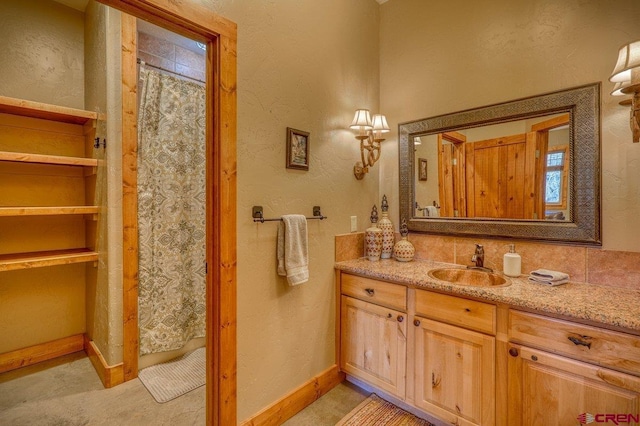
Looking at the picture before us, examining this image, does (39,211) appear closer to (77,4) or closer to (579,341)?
(77,4)

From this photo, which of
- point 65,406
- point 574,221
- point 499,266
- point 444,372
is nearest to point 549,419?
point 444,372

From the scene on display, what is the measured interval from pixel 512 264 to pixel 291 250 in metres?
1.31

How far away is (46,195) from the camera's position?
8.11 feet

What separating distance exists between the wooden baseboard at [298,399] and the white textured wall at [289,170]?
4 cm

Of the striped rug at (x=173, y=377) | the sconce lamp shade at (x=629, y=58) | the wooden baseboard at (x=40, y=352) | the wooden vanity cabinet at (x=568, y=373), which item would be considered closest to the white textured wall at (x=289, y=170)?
the striped rug at (x=173, y=377)

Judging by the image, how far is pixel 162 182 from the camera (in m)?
2.35

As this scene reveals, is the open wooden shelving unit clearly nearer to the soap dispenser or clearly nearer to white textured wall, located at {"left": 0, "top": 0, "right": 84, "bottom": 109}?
white textured wall, located at {"left": 0, "top": 0, "right": 84, "bottom": 109}

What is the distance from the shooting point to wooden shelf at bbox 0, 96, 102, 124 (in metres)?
2.08

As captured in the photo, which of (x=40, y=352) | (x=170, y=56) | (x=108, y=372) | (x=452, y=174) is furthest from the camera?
(x=170, y=56)

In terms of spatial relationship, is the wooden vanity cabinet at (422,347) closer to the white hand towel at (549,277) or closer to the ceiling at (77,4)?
the white hand towel at (549,277)

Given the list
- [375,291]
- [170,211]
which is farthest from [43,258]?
[375,291]

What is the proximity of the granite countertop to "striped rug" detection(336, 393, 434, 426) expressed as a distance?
83 cm

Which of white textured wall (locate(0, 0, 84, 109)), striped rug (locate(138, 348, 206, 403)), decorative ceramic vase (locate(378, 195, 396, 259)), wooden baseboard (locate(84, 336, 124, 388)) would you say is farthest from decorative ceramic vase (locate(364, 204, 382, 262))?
white textured wall (locate(0, 0, 84, 109))

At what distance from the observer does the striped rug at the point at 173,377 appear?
6.64 feet
